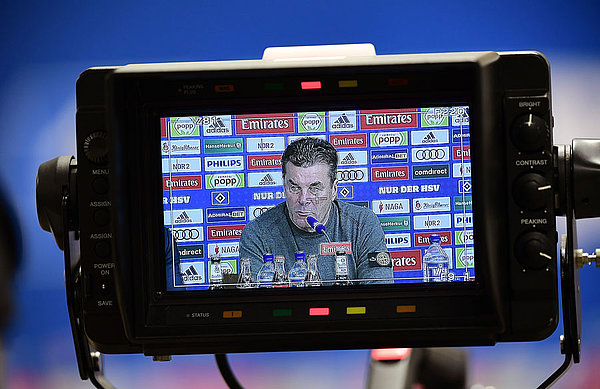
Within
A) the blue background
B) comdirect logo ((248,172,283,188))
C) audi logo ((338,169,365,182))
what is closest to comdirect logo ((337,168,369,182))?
audi logo ((338,169,365,182))

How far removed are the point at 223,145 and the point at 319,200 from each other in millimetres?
190

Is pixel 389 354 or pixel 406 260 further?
pixel 389 354

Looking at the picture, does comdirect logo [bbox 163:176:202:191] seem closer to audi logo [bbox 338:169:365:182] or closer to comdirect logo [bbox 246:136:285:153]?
comdirect logo [bbox 246:136:285:153]

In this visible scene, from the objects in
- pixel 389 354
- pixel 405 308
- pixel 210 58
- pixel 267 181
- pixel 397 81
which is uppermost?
pixel 210 58

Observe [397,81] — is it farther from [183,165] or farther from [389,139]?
[183,165]

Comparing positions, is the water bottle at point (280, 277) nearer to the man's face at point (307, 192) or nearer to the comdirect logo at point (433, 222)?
the man's face at point (307, 192)

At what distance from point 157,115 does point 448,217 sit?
527mm

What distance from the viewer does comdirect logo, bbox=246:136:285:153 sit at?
1.23m

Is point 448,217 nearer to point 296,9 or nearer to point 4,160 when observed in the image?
point 296,9

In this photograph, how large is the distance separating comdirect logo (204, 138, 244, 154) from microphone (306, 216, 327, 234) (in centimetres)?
17

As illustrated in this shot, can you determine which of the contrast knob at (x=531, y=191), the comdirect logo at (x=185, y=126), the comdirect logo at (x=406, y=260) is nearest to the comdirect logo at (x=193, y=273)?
the comdirect logo at (x=185, y=126)

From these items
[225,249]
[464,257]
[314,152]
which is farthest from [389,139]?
[225,249]

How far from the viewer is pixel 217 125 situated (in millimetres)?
1241

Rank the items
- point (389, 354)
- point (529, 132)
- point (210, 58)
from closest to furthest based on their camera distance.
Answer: point (529, 132)
point (389, 354)
point (210, 58)
